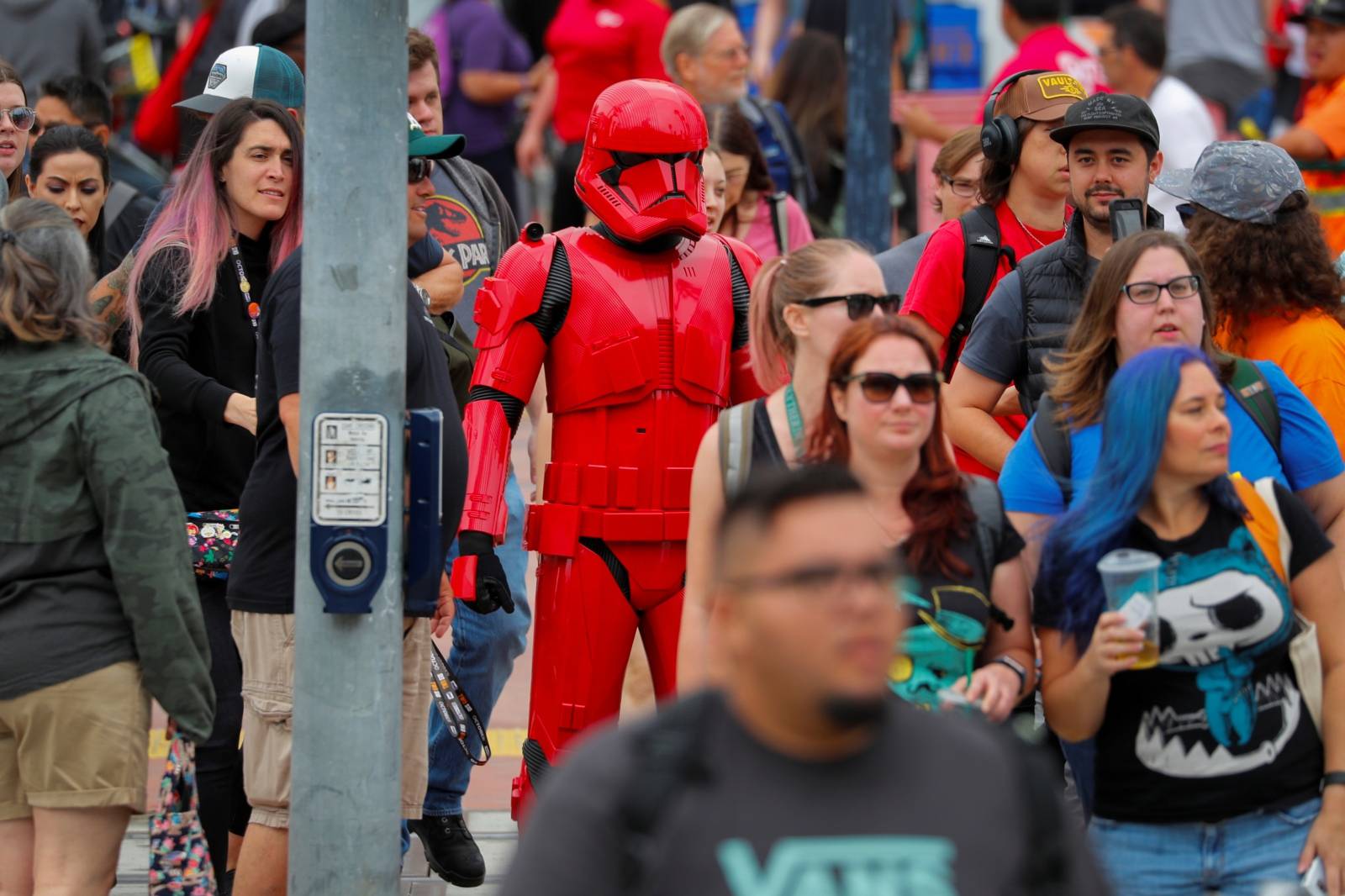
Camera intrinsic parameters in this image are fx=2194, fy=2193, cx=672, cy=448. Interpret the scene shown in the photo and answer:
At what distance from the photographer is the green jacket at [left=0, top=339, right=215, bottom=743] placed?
462 cm

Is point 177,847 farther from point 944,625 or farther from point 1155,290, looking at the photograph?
point 1155,290

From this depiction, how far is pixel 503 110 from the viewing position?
1198cm

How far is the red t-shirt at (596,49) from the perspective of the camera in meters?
11.2

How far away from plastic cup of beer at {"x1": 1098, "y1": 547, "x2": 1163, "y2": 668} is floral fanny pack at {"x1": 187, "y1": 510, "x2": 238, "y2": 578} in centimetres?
258

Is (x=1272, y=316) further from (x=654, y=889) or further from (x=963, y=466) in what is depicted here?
(x=654, y=889)

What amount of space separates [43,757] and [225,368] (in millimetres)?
1423

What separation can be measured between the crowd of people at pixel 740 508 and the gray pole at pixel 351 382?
0.16 m

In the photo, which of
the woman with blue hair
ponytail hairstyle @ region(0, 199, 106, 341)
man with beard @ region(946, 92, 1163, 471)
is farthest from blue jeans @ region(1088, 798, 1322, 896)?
ponytail hairstyle @ region(0, 199, 106, 341)

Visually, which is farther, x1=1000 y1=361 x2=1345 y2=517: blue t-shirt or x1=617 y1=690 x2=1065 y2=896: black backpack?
x1=1000 y1=361 x2=1345 y2=517: blue t-shirt

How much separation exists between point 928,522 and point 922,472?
127 millimetres

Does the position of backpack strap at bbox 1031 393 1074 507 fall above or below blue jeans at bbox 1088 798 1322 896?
above

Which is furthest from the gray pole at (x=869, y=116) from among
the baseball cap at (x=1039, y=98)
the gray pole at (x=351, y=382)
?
the gray pole at (x=351, y=382)

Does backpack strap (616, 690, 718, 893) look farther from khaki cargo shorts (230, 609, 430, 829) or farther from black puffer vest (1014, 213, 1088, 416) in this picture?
black puffer vest (1014, 213, 1088, 416)

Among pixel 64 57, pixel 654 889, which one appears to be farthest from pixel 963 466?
pixel 64 57
